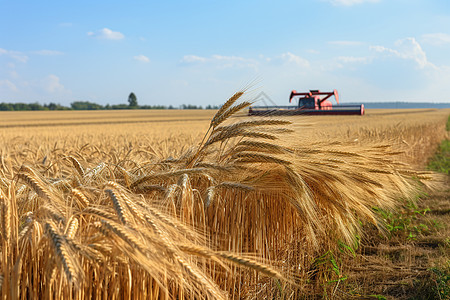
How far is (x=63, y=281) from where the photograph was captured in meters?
1.16

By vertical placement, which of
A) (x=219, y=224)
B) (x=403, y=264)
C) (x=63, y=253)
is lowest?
(x=403, y=264)

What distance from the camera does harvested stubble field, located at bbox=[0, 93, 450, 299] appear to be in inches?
44.6

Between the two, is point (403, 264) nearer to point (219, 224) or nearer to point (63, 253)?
point (219, 224)

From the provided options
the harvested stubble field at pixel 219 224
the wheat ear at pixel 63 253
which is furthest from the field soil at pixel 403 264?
the wheat ear at pixel 63 253

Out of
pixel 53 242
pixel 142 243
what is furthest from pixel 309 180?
pixel 53 242

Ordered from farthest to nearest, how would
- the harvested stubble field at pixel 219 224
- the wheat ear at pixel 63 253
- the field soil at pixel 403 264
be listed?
the field soil at pixel 403 264
the harvested stubble field at pixel 219 224
the wheat ear at pixel 63 253

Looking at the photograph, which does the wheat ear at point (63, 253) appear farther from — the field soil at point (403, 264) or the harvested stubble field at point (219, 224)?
the field soil at point (403, 264)

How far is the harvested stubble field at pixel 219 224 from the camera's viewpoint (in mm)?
1133

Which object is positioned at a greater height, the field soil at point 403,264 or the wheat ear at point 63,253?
the wheat ear at point 63,253

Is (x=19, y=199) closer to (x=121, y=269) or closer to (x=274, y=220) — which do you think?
(x=121, y=269)

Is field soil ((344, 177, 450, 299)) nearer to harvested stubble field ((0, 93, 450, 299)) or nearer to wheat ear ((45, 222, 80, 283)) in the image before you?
harvested stubble field ((0, 93, 450, 299))

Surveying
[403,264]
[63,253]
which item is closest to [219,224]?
[63,253]

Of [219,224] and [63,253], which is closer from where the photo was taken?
[63,253]

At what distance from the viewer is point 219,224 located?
1994 millimetres
